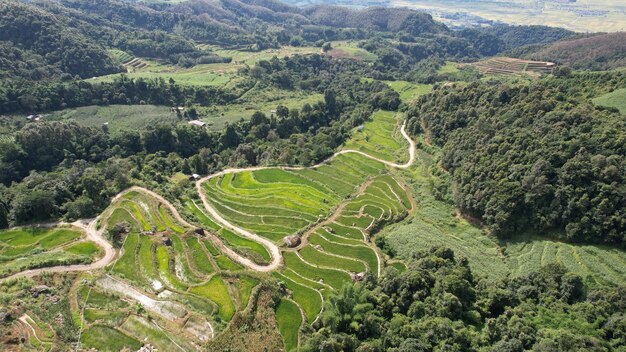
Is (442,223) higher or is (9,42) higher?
(9,42)

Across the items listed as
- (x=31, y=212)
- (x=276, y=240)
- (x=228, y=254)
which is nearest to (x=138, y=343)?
(x=228, y=254)

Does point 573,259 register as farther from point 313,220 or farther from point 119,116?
point 119,116

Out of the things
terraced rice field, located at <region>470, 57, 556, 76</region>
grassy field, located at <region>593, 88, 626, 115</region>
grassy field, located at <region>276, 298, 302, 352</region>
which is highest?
grassy field, located at <region>593, 88, 626, 115</region>

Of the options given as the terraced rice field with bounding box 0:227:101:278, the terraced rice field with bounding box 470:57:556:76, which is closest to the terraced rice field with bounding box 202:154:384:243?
the terraced rice field with bounding box 0:227:101:278

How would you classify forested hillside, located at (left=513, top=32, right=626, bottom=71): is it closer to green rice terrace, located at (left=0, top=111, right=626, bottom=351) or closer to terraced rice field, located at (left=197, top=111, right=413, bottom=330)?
terraced rice field, located at (left=197, top=111, right=413, bottom=330)

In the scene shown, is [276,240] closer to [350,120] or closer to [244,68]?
[350,120]

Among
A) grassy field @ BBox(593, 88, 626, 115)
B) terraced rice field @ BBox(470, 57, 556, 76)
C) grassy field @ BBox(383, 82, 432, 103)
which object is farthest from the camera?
terraced rice field @ BBox(470, 57, 556, 76)

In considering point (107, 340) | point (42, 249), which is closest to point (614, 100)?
point (107, 340)
